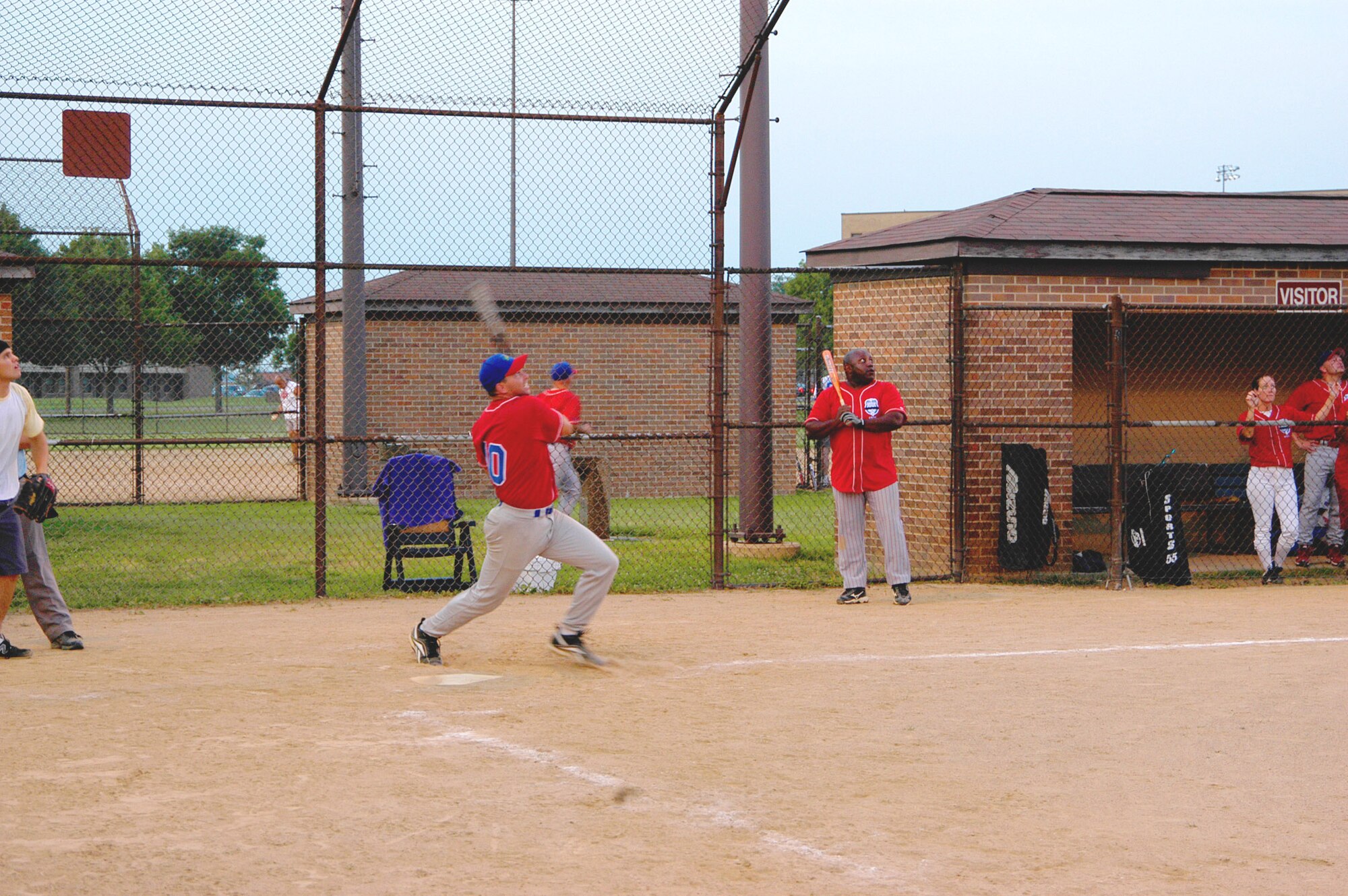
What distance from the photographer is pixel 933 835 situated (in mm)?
5000

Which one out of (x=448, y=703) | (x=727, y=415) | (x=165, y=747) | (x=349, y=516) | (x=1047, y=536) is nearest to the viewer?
(x=165, y=747)

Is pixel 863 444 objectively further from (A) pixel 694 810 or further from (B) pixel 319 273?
(A) pixel 694 810

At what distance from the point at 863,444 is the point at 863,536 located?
0.71m

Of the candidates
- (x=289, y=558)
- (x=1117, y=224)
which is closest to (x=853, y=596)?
(x=1117, y=224)

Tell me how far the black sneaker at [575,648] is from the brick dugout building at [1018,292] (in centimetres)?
467

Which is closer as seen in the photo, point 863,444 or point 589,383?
point 863,444

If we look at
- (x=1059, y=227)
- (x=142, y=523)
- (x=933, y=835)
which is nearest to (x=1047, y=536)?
(x=1059, y=227)

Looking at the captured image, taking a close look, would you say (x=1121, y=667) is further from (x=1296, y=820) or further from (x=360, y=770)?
(x=360, y=770)

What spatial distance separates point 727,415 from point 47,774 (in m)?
14.1

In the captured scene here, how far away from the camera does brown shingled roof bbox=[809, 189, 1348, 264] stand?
1191 cm

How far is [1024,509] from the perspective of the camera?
11789 millimetres

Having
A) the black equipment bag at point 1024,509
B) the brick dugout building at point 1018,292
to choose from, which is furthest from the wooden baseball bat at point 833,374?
the black equipment bag at point 1024,509

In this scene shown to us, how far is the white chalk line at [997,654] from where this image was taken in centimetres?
817

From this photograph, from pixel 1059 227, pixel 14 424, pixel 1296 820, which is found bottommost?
pixel 1296 820
